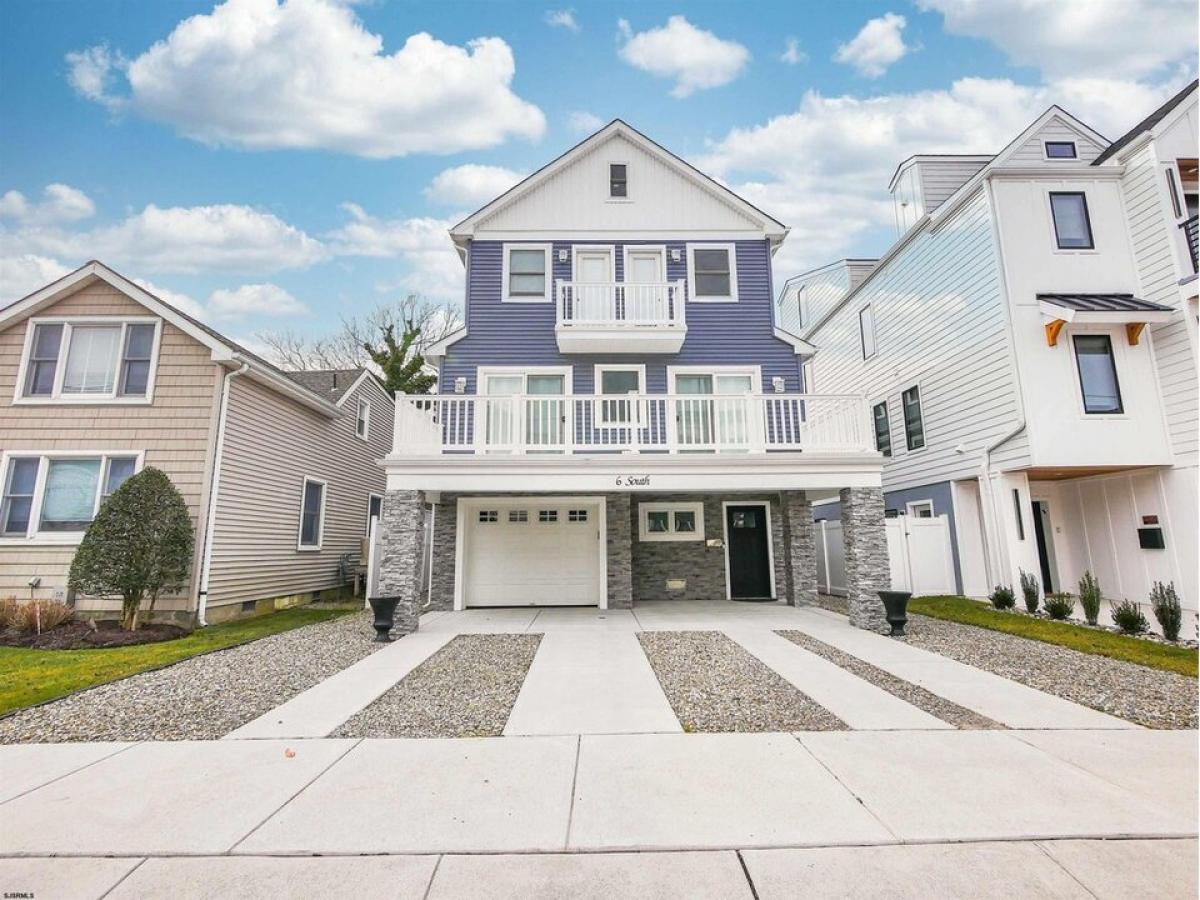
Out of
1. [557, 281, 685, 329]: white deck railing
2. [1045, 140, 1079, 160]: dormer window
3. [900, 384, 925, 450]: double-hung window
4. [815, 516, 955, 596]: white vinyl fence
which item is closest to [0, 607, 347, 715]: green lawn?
[557, 281, 685, 329]: white deck railing

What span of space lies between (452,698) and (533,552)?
605cm

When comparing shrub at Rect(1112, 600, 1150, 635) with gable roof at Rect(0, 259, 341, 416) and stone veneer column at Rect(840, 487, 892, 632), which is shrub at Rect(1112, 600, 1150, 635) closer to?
stone veneer column at Rect(840, 487, 892, 632)

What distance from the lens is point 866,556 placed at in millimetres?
8547

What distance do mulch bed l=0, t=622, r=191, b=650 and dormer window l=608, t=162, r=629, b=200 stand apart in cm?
1201

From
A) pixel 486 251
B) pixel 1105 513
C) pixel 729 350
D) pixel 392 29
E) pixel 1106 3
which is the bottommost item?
pixel 1105 513

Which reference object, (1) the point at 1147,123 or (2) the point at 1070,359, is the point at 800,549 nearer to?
(2) the point at 1070,359

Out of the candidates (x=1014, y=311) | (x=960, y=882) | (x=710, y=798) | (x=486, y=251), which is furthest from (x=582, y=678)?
(x=1014, y=311)

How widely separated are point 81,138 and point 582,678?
1416cm

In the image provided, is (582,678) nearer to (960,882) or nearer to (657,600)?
(960,882)

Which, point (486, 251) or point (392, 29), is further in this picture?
point (486, 251)

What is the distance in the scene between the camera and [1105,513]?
36.2 feet

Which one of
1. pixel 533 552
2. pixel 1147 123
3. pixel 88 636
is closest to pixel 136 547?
pixel 88 636

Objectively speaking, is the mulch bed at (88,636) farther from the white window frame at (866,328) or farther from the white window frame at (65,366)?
the white window frame at (866,328)

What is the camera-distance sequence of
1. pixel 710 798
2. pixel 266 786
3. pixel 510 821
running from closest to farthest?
pixel 510 821
pixel 710 798
pixel 266 786
